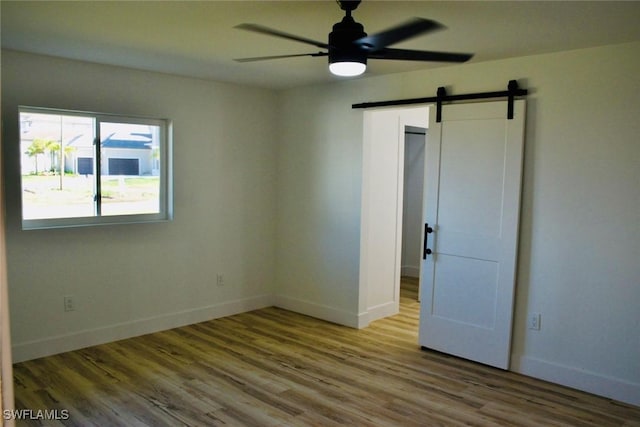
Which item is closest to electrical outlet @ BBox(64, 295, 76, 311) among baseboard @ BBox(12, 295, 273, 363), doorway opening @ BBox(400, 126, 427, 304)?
baseboard @ BBox(12, 295, 273, 363)

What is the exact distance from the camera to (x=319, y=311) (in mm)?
5367

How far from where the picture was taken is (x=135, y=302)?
15.4ft

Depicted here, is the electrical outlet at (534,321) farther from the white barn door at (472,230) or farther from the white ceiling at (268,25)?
the white ceiling at (268,25)

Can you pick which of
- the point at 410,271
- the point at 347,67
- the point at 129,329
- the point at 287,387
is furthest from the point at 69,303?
the point at 410,271

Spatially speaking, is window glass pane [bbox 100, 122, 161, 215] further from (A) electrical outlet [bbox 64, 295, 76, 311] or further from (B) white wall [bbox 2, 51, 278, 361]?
(A) electrical outlet [bbox 64, 295, 76, 311]

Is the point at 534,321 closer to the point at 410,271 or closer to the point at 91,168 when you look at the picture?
the point at 410,271

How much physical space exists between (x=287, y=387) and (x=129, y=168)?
245 cm

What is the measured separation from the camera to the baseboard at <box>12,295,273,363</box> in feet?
13.3

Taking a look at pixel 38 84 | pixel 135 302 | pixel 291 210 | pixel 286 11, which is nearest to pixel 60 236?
pixel 135 302

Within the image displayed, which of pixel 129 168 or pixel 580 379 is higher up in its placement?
pixel 129 168

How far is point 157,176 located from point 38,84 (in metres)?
1.27

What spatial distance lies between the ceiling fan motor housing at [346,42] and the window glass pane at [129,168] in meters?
2.69

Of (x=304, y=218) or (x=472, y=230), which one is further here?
(x=304, y=218)

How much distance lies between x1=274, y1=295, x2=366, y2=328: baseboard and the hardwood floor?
1.19 ft
